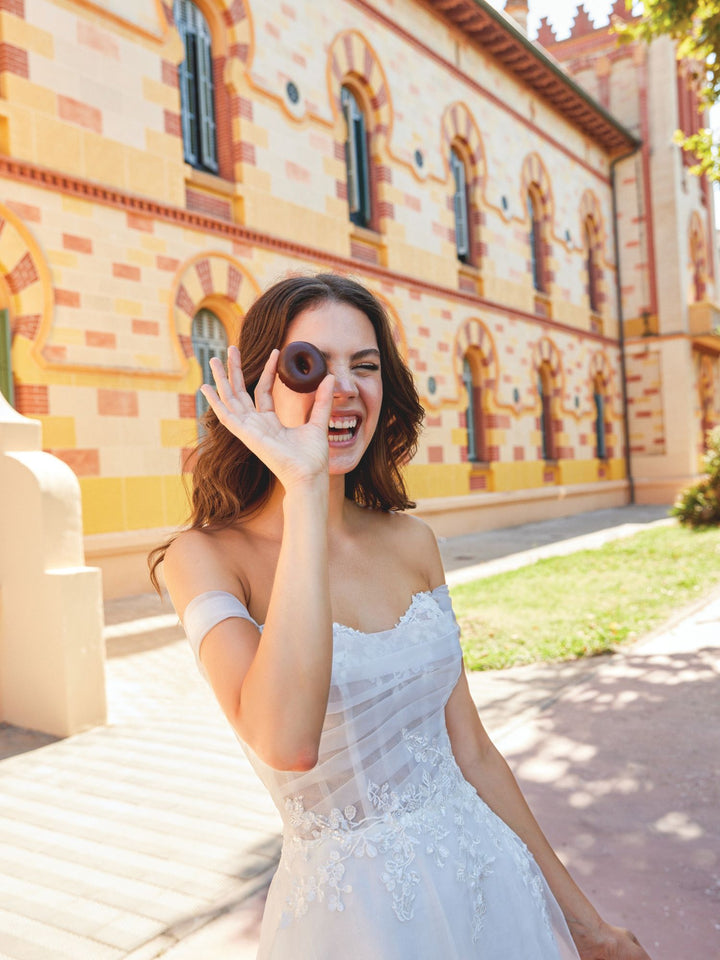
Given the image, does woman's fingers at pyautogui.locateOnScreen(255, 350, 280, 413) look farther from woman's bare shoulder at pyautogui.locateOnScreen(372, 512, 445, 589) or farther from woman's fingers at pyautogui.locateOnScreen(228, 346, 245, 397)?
woman's bare shoulder at pyautogui.locateOnScreen(372, 512, 445, 589)

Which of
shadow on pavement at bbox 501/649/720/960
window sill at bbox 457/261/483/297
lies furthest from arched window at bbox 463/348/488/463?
shadow on pavement at bbox 501/649/720/960

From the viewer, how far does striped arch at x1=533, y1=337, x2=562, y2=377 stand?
20078 mm

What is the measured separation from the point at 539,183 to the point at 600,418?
7091 mm

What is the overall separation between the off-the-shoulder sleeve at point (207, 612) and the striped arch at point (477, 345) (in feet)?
51.1

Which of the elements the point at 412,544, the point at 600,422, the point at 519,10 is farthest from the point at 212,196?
the point at 519,10

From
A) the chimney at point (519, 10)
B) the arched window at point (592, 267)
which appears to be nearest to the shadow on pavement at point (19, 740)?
the arched window at point (592, 267)

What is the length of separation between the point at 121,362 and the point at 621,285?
1918 cm

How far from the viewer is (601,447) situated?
24031 mm

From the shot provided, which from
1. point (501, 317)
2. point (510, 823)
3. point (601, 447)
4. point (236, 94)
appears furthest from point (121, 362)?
point (601, 447)

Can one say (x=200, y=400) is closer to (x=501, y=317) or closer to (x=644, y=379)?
(x=501, y=317)

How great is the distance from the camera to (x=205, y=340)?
11.5m

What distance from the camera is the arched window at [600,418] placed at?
23.8 meters

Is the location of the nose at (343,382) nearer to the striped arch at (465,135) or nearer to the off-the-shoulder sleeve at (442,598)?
the off-the-shoulder sleeve at (442,598)

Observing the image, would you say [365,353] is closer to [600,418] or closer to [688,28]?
[688,28]
